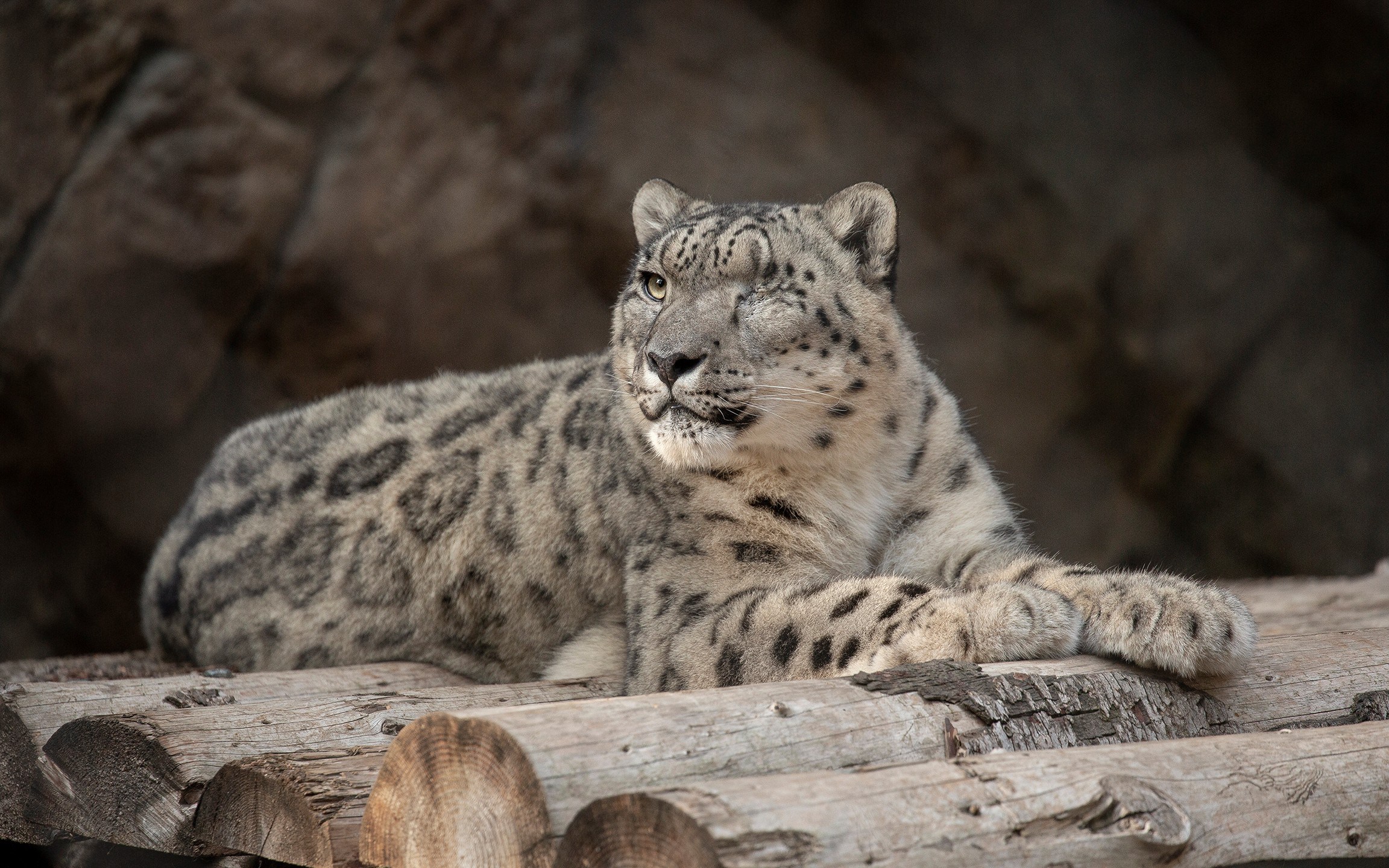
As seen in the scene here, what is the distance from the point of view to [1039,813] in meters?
1.82

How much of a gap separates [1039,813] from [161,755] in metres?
1.54

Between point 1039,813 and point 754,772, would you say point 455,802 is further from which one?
point 1039,813

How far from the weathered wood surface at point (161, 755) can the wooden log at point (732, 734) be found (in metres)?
0.45

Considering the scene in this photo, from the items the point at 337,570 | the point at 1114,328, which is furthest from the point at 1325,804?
the point at 1114,328

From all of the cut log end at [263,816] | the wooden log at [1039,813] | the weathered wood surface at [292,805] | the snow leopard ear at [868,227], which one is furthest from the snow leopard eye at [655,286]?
the wooden log at [1039,813]

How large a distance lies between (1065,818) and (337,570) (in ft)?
8.08

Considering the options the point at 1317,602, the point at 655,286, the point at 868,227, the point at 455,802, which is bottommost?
the point at 1317,602

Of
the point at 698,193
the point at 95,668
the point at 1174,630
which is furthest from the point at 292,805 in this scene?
the point at 698,193

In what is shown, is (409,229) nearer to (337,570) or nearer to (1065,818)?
(337,570)

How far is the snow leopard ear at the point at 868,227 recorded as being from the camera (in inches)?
132

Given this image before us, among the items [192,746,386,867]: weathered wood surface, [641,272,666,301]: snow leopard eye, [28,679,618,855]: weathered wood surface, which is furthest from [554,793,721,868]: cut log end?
[641,272,666,301]: snow leopard eye

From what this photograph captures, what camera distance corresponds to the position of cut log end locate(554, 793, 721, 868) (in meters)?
1.59

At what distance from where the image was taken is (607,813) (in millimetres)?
1675

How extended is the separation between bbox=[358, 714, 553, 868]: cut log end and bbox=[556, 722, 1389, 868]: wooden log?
105 millimetres
